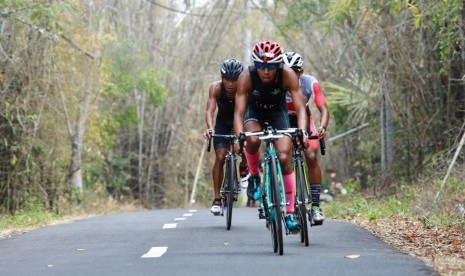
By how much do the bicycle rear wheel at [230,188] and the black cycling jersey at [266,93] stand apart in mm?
2315

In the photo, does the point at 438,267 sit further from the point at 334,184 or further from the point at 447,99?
the point at 334,184

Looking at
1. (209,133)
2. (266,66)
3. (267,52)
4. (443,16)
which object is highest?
(443,16)

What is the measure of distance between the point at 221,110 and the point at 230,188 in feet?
4.02

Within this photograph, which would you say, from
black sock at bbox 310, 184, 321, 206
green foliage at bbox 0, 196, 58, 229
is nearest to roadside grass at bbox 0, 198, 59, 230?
green foliage at bbox 0, 196, 58, 229

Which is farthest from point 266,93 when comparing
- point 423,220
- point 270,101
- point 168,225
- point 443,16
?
point 443,16

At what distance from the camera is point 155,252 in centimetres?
1067

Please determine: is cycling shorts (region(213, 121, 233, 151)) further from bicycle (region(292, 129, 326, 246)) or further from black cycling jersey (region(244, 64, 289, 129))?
bicycle (region(292, 129, 326, 246))

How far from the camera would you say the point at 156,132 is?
43.0 metres

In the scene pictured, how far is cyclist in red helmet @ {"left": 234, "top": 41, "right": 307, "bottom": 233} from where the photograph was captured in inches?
433

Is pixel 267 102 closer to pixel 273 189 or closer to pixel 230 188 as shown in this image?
pixel 273 189

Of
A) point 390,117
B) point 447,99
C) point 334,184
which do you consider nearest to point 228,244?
point 447,99

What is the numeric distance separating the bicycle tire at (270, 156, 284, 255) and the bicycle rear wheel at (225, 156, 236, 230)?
3134mm

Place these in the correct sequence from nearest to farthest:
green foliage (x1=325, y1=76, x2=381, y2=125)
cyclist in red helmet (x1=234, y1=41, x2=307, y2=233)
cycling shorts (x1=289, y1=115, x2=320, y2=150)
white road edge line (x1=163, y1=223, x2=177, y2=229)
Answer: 1. cyclist in red helmet (x1=234, y1=41, x2=307, y2=233)
2. cycling shorts (x1=289, y1=115, x2=320, y2=150)
3. white road edge line (x1=163, y1=223, x2=177, y2=229)
4. green foliage (x1=325, y1=76, x2=381, y2=125)

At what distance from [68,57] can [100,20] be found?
3.80m
